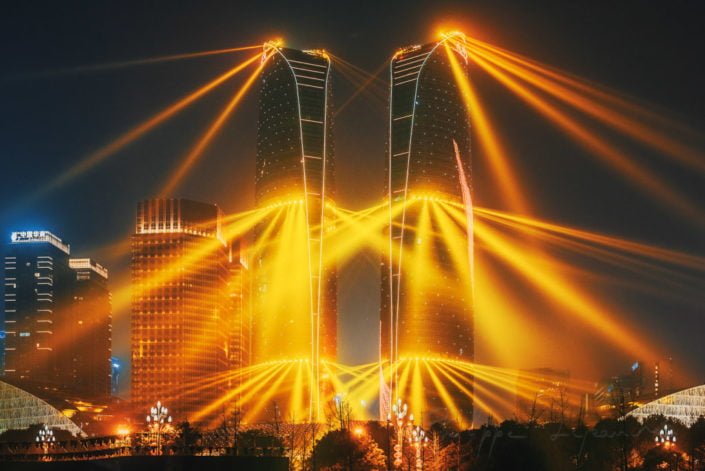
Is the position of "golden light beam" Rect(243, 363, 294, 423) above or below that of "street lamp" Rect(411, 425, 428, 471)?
above

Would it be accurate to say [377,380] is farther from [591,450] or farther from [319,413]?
[591,450]

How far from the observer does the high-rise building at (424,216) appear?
16312 cm

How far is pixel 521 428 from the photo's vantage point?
287ft

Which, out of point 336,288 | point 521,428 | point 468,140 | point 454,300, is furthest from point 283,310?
point 521,428

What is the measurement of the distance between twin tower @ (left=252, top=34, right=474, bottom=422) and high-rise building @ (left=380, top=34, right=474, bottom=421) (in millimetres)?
152

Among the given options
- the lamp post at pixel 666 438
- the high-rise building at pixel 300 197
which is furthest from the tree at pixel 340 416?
the lamp post at pixel 666 438

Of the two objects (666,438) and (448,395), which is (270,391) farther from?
(666,438)

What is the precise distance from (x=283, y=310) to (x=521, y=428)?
84.4 metres

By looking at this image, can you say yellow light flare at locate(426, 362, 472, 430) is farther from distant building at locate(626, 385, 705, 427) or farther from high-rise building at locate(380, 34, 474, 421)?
distant building at locate(626, 385, 705, 427)

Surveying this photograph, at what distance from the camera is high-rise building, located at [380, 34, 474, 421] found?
16312 cm

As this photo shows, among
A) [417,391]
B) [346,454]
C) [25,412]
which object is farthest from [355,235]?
[346,454]

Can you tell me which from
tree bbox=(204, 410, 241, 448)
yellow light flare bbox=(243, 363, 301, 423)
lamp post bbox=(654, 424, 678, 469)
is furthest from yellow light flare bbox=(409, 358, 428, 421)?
lamp post bbox=(654, 424, 678, 469)

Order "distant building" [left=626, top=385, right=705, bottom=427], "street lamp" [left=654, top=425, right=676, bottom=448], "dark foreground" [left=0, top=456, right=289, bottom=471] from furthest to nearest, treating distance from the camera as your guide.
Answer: "distant building" [left=626, top=385, right=705, bottom=427] < "street lamp" [left=654, top=425, right=676, bottom=448] < "dark foreground" [left=0, top=456, right=289, bottom=471]

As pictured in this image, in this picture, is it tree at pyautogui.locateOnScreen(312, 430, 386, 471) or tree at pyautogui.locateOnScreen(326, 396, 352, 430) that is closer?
tree at pyautogui.locateOnScreen(312, 430, 386, 471)
